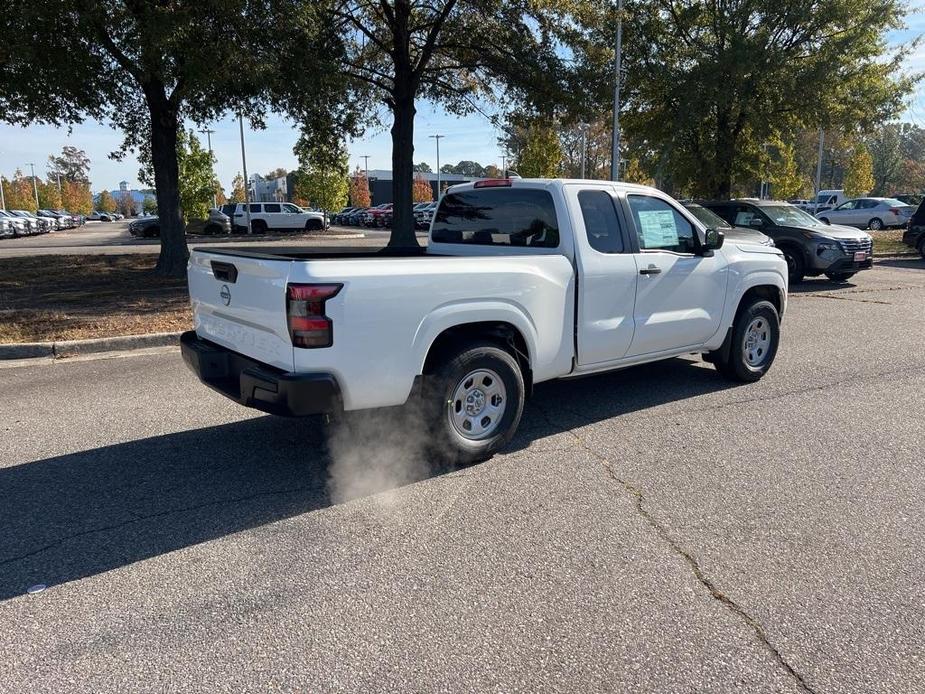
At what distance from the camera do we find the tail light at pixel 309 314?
3.53 meters

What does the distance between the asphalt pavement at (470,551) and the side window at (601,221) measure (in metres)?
1.39

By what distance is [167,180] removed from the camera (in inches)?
528

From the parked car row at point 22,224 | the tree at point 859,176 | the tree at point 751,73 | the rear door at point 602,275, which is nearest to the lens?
the rear door at point 602,275

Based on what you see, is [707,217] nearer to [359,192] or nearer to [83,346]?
[83,346]

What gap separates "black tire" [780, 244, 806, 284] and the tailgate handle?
12569 millimetres

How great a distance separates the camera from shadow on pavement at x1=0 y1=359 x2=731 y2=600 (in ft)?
11.0

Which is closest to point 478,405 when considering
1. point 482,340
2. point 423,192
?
point 482,340

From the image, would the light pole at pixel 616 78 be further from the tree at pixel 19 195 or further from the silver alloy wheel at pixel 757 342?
the tree at pixel 19 195

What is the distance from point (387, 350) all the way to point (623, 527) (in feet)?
5.26

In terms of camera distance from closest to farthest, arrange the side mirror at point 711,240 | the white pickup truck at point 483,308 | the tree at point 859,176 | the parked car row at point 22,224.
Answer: the white pickup truck at point 483,308 → the side mirror at point 711,240 → the parked car row at point 22,224 → the tree at point 859,176

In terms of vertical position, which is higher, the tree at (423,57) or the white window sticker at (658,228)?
the tree at (423,57)

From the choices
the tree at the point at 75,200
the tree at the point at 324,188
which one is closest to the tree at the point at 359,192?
the tree at the point at 324,188

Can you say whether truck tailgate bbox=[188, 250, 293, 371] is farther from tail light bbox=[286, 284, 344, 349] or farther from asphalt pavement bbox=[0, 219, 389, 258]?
asphalt pavement bbox=[0, 219, 389, 258]

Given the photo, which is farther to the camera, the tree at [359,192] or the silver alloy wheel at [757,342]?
the tree at [359,192]
